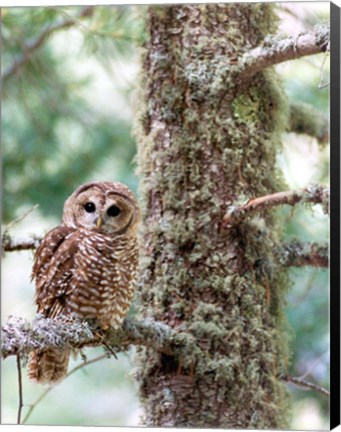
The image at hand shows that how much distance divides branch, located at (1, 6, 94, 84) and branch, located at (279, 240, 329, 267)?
0.63m

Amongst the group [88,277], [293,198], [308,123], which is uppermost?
[308,123]

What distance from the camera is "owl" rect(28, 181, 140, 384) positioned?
64.4 inches

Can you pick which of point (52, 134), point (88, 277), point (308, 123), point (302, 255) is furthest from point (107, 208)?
point (52, 134)

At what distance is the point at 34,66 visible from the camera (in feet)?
8.14

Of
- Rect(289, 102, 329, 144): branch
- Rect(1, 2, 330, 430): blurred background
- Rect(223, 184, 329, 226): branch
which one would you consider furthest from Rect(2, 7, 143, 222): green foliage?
Rect(223, 184, 329, 226): branch

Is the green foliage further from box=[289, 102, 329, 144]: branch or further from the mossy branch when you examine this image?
the mossy branch

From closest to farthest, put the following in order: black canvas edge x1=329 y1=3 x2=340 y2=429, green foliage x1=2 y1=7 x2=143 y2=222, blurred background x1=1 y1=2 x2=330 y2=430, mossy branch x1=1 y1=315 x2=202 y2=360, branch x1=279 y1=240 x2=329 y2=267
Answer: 1. mossy branch x1=1 y1=315 x2=202 y2=360
2. black canvas edge x1=329 y1=3 x2=340 y2=429
3. branch x1=279 y1=240 x2=329 y2=267
4. blurred background x1=1 y1=2 x2=330 y2=430
5. green foliage x1=2 y1=7 x2=143 y2=222

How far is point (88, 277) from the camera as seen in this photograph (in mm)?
1635

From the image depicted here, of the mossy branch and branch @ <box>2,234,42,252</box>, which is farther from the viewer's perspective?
branch @ <box>2,234,42,252</box>

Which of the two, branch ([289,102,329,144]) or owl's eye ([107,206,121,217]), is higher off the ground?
branch ([289,102,329,144])

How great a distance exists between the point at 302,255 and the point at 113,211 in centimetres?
38

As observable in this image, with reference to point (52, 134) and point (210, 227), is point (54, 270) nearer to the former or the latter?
point (210, 227)

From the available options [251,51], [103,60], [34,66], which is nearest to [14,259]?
[34,66]

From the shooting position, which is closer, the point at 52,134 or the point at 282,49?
the point at 282,49
